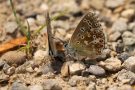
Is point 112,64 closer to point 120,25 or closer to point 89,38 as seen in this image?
point 89,38

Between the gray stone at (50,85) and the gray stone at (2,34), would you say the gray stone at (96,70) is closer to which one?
the gray stone at (50,85)

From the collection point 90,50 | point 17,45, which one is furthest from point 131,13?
point 17,45

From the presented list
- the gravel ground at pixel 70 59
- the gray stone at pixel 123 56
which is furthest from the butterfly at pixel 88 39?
the gray stone at pixel 123 56

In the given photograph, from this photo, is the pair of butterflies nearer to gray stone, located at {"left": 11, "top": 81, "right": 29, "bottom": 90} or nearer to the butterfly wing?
the butterfly wing

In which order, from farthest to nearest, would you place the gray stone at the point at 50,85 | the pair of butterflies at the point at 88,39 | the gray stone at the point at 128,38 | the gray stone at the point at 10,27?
the gray stone at the point at 10,27
the gray stone at the point at 128,38
the pair of butterflies at the point at 88,39
the gray stone at the point at 50,85

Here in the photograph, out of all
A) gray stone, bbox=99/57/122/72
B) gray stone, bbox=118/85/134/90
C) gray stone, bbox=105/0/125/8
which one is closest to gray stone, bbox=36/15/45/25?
gray stone, bbox=105/0/125/8

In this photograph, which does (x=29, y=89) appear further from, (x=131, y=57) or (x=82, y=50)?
(x=131, y=57)
